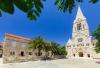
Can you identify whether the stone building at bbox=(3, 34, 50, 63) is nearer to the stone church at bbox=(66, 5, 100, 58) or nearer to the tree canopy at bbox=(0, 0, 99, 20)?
the stone church at bbox=(66, 5, 100, 58)

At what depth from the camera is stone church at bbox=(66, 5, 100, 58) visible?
57.6 meters

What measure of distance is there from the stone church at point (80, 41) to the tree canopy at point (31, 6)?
2220 inches

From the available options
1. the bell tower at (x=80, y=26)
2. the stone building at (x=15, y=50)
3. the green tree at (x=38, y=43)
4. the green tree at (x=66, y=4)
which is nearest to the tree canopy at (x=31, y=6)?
the green tree at (x=66, y=4)

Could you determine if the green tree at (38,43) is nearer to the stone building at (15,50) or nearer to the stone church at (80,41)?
the stone building at (15,50)

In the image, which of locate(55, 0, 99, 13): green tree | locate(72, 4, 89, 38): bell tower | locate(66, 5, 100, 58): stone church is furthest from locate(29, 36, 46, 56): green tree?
locate(55, 0, 99, 13): green tree

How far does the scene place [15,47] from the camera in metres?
44.1

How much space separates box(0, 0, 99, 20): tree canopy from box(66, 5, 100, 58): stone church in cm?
5638

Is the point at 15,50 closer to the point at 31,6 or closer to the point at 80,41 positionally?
the point at 80,41

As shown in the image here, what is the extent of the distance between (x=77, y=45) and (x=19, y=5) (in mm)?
61969

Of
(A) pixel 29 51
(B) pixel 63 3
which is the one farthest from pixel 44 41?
(B) pixel 63 3

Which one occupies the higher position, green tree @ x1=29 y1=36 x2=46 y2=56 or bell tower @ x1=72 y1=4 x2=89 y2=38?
bell tower @ x1=72 y1=4 x2=89 y2=38

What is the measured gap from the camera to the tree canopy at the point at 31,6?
44.2 inches

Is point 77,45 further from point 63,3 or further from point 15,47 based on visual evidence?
point 63,3

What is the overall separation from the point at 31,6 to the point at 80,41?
60982mm
